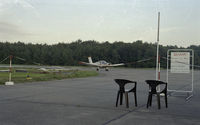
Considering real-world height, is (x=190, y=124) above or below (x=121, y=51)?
below

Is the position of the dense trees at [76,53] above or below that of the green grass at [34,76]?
above

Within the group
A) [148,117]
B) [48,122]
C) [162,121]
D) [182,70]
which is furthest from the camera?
[182,70]

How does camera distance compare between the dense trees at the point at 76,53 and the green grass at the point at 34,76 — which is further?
the dense trees at the point at 76,53

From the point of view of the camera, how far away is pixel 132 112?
7012 mm

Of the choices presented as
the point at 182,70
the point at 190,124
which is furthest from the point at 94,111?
the point at 182,70

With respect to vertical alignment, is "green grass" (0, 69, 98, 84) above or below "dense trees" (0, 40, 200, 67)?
below

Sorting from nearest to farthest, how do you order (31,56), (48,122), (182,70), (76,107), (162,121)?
1. (48,122)
2. (162,121)
3. (76,107)
4. (182,70)
5. (31,56)

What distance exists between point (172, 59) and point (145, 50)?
92.9 meters

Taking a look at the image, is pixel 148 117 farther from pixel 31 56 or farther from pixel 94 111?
pixel 31 56

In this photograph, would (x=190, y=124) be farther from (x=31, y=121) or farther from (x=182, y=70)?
(x=182, y=70)

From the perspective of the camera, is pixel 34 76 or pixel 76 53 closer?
pixel 34 76

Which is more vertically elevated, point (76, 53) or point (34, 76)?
point (76, 53)

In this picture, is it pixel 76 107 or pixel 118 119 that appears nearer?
pixel 118 119

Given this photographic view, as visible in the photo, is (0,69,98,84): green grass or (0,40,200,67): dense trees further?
(0,40,200,67): dense trees
